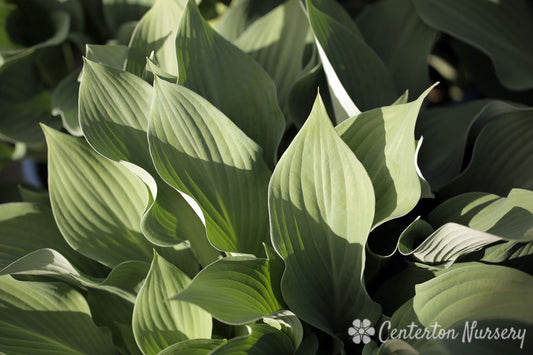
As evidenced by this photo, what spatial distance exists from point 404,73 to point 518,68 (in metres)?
0.16

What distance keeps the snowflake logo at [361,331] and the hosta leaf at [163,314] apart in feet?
0.41

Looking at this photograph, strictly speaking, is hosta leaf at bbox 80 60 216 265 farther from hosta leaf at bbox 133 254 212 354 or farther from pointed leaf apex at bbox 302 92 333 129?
pointed leaf apex at bbox 302 92 333 129

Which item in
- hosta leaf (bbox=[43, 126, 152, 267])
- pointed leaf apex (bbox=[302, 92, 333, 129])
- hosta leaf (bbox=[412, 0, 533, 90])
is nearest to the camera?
pointed leaf apex (bbox=[302, 92, 333, 129])

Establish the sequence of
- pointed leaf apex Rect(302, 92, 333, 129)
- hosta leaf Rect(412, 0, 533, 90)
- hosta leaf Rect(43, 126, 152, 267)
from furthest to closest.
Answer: hosta leaf Rect(412, 0, 533, 90) → hosta leaf Rect(43, 126, 152, 267) → pointed leaf apex Rect(302, 92, 333, 129)

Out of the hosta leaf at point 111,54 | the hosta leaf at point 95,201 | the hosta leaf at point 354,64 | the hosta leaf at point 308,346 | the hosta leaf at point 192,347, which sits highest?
the hosta leaf at point 111,54

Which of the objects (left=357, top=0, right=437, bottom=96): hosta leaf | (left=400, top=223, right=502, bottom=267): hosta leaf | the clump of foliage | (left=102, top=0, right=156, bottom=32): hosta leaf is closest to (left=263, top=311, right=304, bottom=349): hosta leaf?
the clump of foliage

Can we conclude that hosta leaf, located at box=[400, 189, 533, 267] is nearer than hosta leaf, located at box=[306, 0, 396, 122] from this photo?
Yes

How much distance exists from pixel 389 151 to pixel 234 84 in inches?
6.7

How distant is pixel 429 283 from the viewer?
386 mm

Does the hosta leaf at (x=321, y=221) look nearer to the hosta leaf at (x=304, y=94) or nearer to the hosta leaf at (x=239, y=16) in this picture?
the hosta leaf at (x=304, y=94)

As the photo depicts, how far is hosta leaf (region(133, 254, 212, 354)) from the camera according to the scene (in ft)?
1.36

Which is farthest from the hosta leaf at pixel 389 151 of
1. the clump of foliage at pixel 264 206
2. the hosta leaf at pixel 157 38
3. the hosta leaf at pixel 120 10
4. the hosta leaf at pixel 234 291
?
the hosta leaf at pixel 120 10

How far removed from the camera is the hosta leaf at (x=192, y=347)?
1.29ft

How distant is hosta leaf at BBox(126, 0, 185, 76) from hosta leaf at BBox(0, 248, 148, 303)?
0.67 ft
